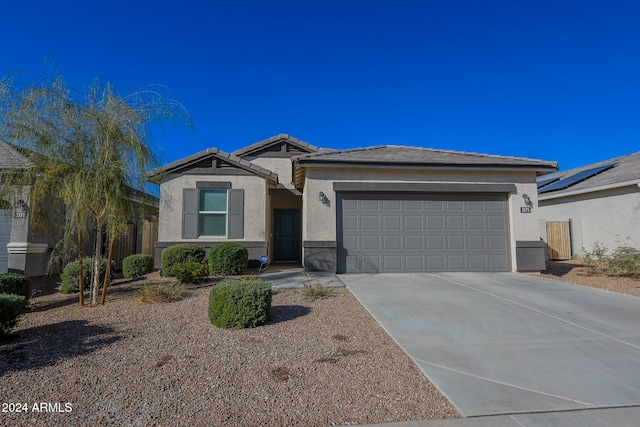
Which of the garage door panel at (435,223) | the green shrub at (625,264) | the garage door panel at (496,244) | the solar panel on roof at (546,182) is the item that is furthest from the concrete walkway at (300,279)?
the solar panel on roof at (546,182)

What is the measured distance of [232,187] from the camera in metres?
10.7

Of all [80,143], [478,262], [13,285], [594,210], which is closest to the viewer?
[80,143]

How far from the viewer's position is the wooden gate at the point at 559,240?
1358cm

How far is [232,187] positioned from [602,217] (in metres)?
13.9

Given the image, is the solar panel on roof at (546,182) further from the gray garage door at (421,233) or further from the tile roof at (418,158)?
the gray garage door at (421,233)

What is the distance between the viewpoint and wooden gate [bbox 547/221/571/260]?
13.6m

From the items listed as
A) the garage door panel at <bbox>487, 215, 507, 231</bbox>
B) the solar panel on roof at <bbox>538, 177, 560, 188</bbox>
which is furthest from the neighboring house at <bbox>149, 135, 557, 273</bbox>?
the solar panel on roof at <bbox>538, 177, 560, 188</bbox>

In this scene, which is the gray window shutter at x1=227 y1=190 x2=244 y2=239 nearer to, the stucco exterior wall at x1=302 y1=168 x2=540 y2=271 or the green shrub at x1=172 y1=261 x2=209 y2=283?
the stucco exterior wall at x1=302 y1=168 x2=540 y2=271

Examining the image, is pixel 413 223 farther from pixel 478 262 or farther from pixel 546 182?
pixel 546 182

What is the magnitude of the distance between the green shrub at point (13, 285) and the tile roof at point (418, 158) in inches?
252

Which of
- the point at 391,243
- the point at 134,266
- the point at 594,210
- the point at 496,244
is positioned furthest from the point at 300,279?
the point at 594,210

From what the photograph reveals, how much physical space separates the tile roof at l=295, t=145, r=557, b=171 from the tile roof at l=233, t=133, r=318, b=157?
4937mm

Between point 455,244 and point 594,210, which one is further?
point 594,210

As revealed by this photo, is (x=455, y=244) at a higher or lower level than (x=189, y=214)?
lower
